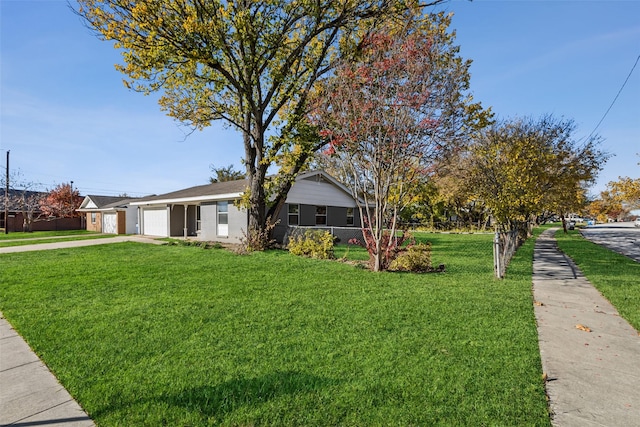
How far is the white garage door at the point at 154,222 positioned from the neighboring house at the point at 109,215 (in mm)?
2425

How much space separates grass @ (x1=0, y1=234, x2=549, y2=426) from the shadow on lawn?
1cm

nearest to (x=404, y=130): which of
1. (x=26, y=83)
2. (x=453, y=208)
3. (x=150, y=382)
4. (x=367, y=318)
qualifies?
(x=367, y=318)

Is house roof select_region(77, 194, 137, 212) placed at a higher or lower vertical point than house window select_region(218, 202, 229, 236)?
higher

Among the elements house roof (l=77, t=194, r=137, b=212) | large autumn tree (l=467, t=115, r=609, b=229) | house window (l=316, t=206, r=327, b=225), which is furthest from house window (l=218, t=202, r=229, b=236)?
house roof (l=77, t=194, r=137, b=212)

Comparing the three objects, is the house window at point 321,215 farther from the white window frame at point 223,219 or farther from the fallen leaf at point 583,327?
the fallen leaf at point 583,327

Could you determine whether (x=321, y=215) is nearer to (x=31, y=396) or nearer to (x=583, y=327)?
(x=583, y=327)

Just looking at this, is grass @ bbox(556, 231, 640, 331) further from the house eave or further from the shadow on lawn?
the house eave

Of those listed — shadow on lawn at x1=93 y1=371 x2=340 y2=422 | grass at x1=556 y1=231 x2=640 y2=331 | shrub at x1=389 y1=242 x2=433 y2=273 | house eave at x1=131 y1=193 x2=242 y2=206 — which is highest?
house eave at x1=131 y1=193 x2=242 y2=206

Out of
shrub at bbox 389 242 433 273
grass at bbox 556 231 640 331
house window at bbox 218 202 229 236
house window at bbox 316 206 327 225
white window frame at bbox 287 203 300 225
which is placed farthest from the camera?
house window at bbox 316 206 327 225

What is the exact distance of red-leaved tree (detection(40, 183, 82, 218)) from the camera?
34.7 metres

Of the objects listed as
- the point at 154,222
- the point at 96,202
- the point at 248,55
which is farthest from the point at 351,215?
the point at 96,202

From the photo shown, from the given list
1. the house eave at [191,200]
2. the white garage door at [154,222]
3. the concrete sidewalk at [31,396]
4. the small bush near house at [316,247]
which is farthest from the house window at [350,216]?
the concrete sidewalk at [31,396]

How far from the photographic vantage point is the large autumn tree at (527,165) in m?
12.2

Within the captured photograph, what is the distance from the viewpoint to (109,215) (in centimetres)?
3044
